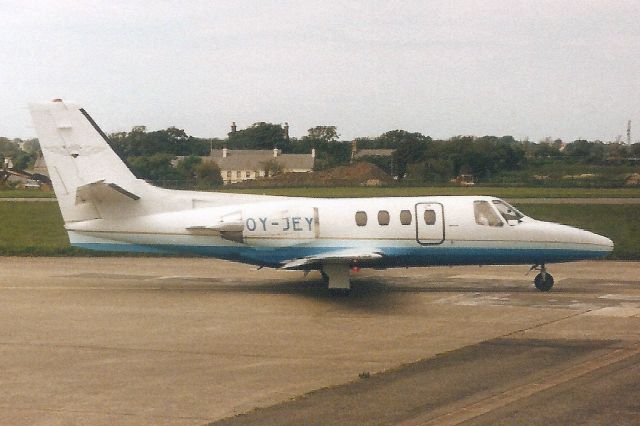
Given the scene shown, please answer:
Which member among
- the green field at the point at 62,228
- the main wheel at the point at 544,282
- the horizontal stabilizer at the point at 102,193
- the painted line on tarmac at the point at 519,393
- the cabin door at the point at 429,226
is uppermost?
the horizontal stabilizer at the point at 102,193

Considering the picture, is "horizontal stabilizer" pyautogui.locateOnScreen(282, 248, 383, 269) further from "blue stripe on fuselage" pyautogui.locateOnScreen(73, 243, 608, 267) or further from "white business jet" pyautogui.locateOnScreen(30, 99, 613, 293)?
"blue stripe on fuselage" pyautogui.locateOnScreen(73, 243, 608, 267)

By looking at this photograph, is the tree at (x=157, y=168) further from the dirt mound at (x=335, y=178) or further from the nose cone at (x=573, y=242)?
the nose cone at (x=573, y=242)

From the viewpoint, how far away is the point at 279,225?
21938 millimetres

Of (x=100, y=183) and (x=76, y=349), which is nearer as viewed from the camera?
(x=76, y=349)

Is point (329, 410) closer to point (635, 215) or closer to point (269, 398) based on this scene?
A: point (269, 398)

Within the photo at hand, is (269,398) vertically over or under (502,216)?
under

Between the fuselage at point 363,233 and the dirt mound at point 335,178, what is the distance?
148 ft

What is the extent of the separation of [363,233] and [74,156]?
7.32 metres

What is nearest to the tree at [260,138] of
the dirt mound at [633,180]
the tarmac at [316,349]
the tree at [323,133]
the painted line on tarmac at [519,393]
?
the tree at [323,133]

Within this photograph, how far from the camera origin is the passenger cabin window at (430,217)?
2189 centimetres

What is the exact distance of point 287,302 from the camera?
2091cm

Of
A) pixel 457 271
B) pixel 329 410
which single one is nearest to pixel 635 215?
pixel 457 271

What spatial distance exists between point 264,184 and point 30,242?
34211 mm

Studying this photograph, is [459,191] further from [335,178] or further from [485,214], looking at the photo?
[485,214]
